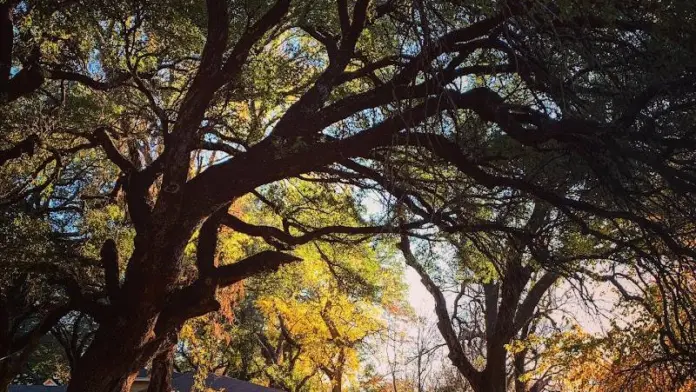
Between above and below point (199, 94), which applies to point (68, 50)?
above

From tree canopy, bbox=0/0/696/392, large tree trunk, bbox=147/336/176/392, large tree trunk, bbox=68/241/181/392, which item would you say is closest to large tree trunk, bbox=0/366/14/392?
tree canopy, bbox=0/0/696/392

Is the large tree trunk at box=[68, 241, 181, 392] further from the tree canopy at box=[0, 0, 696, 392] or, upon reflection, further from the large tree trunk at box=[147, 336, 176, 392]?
the large tree trunk at box=[147, 336, 176, 392]

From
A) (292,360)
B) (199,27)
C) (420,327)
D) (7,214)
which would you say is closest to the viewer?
(199,27)

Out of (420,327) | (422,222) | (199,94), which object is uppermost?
(420,327)

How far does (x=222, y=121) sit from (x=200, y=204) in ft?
7.50

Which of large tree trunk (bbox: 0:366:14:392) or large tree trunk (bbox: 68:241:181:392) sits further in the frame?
large tree trunk (bbox: 0:366:14:392)

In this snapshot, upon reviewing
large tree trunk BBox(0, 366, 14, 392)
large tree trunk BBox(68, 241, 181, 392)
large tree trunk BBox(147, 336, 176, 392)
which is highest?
large tree trunk BBox(0, 366, 14, 392)

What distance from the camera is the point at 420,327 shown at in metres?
16.4

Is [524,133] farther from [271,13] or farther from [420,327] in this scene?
[420,327]

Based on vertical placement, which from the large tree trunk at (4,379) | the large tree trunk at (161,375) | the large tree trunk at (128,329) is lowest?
the large tree trunk at (128,329)

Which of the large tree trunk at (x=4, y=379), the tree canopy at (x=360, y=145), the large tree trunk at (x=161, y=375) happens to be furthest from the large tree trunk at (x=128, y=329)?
the large tree trunk at (x=4, y=379)

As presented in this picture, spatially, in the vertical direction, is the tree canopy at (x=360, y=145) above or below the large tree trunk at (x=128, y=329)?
above

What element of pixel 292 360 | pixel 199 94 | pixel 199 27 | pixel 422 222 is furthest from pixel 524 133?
pixel 292 360

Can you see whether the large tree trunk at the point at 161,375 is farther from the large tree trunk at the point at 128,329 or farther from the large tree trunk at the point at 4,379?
the large tree trunk at the point at 4,379
